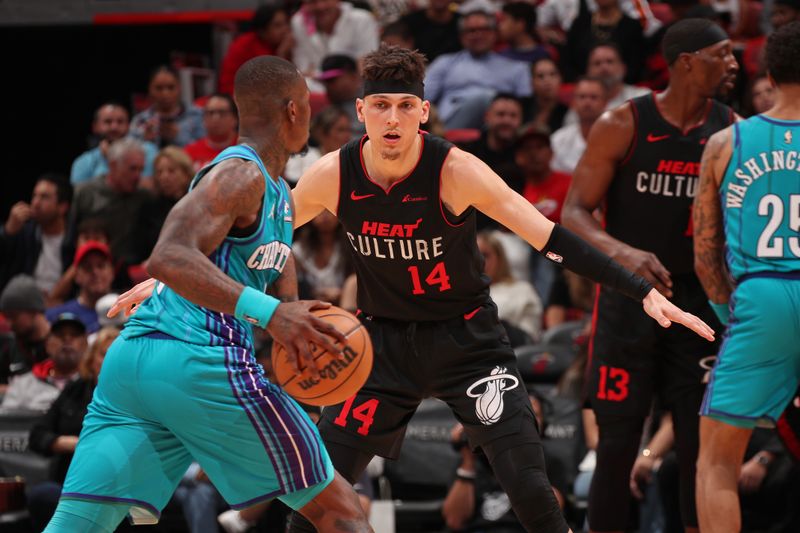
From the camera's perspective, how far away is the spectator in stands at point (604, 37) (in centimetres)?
1059

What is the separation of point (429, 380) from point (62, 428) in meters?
3.59

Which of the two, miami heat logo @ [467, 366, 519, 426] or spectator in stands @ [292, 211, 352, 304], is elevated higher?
miami heat logo @ [467, 366, 519, 426]

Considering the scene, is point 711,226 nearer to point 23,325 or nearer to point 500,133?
point 500,133

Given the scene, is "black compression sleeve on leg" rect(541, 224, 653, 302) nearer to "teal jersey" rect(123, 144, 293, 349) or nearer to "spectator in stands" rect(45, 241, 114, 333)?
"teal jersey" rect(123, 144, 293, 349)

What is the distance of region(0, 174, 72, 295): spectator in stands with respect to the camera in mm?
10141

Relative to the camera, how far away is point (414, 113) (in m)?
4.91

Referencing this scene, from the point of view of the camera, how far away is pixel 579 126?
9.79 m

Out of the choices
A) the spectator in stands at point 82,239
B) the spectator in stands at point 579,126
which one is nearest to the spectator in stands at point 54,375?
the spectator in stands at point 82,239

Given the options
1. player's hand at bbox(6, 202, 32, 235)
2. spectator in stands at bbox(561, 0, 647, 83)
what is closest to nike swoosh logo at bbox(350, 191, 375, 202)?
player's hand at bbox(6, 202, 32, 235)

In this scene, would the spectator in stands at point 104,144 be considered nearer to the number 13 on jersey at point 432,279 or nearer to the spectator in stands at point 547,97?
the spectator in stands at point 547,97

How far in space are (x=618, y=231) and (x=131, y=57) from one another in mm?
8691

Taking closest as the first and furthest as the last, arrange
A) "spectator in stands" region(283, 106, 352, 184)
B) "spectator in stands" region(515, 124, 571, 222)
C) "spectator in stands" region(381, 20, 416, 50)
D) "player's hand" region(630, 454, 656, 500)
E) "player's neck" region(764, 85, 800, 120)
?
"player's neck" region(764, 85, 800, 120)
"player's hand" region(630, 454, 656, 500)
"spectator in stands" region(515, 124, 571, 222)
"spectator in stands" region(283, 106, 352, 184)
"spectator in stands" region(381, 20, 416, 50)

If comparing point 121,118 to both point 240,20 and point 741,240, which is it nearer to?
point 240,20

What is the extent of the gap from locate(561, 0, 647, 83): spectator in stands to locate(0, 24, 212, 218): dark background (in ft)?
14.0
